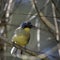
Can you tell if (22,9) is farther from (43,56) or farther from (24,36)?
(43,56)

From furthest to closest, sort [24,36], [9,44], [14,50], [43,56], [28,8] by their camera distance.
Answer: [28,8] < [24,36] < [14,50] < [43,56] < [9,44]

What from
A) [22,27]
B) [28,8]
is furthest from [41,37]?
[22,27]

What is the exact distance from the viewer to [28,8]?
14.4ft

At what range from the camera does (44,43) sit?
182 inches

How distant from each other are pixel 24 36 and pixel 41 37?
198 cm

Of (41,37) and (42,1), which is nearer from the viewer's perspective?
(42,1)

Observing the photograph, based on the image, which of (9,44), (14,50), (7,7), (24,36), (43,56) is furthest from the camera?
(7,7)

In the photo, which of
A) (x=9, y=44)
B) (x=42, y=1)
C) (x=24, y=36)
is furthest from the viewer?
(x=42, y=1)

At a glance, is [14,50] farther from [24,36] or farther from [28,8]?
[28,8]

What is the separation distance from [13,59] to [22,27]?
150 centimetres

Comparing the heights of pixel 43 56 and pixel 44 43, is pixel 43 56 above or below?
above

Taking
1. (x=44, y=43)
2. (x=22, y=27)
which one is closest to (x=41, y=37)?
(x=44, y=43)

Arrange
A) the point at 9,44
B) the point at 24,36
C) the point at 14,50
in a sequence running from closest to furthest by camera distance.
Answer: the point at 9,44
the point at 14,50
the point at 24,36

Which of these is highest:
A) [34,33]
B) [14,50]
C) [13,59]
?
[14,50]
